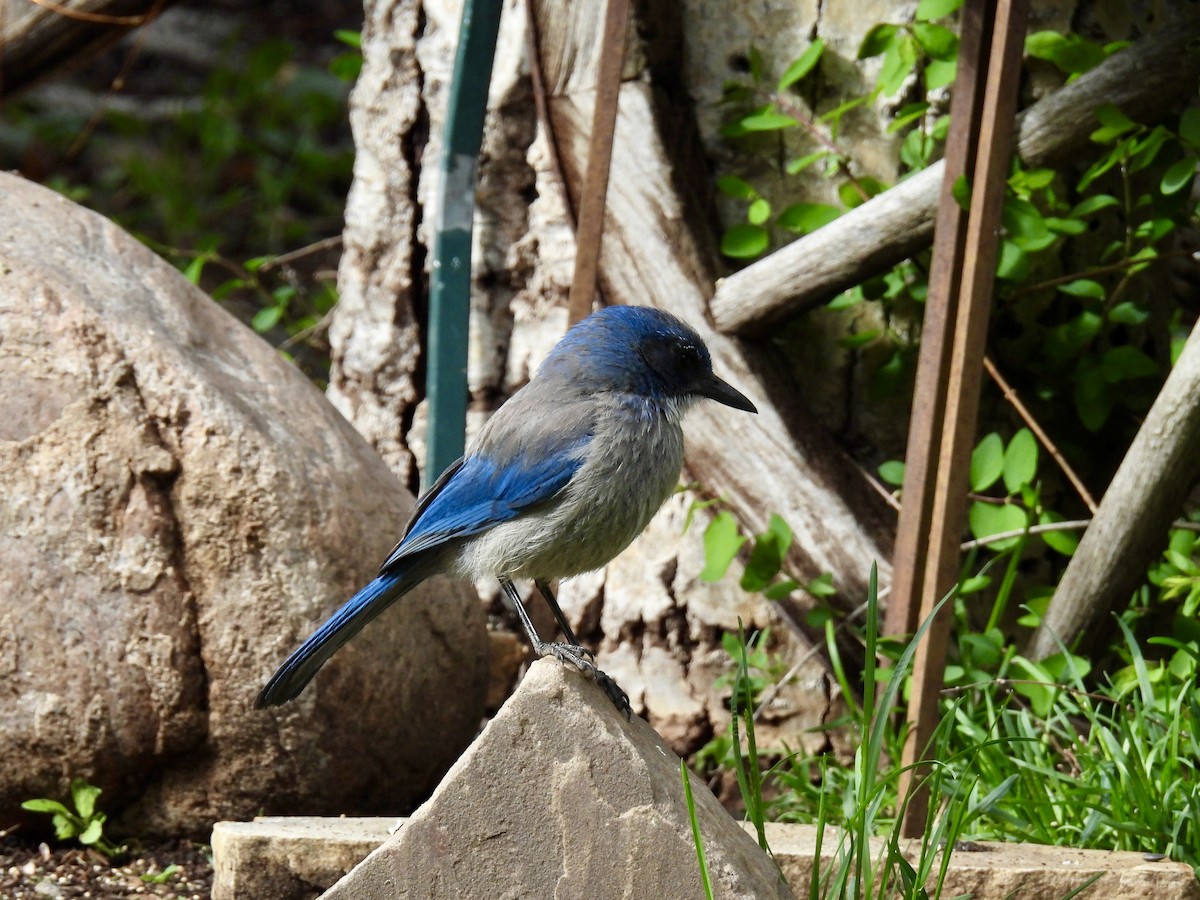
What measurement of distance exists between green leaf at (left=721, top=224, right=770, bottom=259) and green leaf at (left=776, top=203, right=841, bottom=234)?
0.11 m

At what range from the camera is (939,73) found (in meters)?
3.74

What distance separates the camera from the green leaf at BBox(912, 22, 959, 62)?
11.9ft

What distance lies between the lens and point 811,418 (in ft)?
13.3

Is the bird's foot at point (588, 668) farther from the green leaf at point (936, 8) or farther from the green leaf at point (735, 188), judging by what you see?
the green leaf at point (936, 8)

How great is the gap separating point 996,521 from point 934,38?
1.27m

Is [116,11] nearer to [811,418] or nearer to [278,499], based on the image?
[278,499]

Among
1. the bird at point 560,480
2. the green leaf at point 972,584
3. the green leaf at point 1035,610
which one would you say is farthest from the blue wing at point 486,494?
the green leaf at point 1035,610

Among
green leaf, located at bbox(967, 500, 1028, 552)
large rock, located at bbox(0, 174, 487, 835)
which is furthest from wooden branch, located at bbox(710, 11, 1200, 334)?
large rock, located at bbox(0, 174, 487, 835)

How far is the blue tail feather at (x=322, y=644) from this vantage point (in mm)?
2955

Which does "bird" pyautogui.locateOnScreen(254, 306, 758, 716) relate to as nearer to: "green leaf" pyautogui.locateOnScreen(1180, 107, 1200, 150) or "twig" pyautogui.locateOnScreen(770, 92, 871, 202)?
"twig" pyautogui.locateOnScreen(770, 92, 871, 202)

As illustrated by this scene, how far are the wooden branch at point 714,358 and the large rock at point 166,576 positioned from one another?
1.02 metres

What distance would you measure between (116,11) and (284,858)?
2734 mm

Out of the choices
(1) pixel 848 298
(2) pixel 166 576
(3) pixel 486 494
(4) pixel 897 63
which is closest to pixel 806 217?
(1) pixel 848 298

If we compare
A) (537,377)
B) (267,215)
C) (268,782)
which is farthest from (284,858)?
(267,215)
